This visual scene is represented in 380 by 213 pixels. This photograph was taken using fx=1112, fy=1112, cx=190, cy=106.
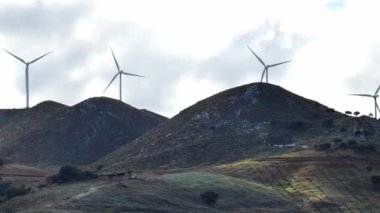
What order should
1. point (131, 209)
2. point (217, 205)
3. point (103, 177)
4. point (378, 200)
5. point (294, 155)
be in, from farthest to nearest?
1. point (294, 155)
2. point (103, 177)
3. point (378, 200)
4. point (217, 205)
5. point (131, 209)

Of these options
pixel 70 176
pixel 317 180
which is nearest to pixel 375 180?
pixel 317 180

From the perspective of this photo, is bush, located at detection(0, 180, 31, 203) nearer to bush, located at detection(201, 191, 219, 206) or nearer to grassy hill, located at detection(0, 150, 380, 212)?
grassy hill, located at detection(0, 150, 380, 212)

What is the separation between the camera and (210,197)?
505 ft

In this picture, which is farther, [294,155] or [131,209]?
[294,155]

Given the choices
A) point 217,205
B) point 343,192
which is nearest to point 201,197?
point 217,205

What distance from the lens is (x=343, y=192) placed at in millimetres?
169375

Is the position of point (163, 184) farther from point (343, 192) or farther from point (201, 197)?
point (343, 192)

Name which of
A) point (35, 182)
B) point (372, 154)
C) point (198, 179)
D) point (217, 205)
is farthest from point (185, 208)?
point (372, 154)

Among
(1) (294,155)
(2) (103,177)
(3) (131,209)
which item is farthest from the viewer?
(1) (294,155)

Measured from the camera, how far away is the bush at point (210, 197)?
153 meters

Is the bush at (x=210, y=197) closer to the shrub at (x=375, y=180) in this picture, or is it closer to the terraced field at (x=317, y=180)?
the terraced field at (x=317, y=180)

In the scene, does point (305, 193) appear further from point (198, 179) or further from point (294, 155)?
point (294, 155)

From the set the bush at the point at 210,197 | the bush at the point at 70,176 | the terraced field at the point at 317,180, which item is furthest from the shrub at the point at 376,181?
the bush at the point at 70,176

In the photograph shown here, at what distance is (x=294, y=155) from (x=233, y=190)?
38557mm
